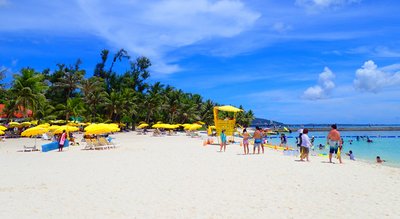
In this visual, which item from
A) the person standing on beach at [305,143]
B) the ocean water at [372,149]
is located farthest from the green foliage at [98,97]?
the person standing on beach at [305,143]

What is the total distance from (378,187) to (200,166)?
6.07 m

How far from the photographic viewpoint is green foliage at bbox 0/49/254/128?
3575 centimetres

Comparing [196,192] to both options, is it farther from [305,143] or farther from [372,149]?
[372,149]

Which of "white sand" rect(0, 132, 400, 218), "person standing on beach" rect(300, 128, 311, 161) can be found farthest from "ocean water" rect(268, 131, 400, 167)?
"white sand" rect(0, 132, 400, 218)

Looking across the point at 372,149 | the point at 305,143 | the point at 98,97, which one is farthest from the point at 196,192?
the point at 98,97

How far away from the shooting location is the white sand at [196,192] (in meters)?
6.55

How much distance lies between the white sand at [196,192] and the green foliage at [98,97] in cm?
2603

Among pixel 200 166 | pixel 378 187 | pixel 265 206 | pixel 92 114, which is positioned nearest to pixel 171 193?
pixel 265 206

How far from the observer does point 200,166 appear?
42.2ft

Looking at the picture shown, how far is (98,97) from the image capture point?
48.5 metres

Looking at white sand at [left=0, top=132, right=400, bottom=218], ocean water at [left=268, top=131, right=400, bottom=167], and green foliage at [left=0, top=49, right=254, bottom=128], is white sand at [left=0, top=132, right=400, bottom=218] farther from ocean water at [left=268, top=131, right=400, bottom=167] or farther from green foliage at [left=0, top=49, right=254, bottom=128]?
green foliage at [left=0, top=49, right=254, bottom=128]

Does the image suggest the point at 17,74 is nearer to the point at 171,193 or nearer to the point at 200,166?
the point at 200,166

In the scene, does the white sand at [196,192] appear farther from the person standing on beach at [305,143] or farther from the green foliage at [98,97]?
the green foliage at [98,97]

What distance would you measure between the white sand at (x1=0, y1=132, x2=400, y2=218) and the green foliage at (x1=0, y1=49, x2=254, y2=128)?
26.0 metres
